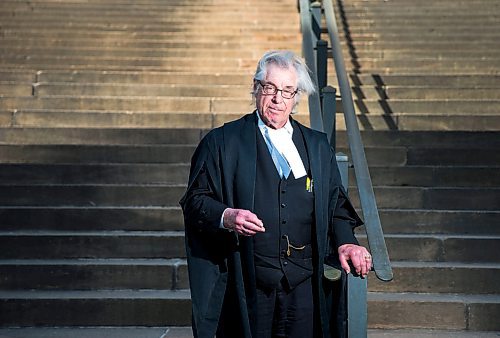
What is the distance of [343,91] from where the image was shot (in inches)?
217

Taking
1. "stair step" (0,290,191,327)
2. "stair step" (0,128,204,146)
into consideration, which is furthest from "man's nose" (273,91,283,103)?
"stair step" (0,128,204,146)

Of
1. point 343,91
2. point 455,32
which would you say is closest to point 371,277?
point 343,91

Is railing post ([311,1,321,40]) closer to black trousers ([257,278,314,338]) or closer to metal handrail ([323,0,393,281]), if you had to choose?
metal handrail ([323,0,393,281])

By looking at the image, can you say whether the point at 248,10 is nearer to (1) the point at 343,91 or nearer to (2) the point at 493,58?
(2) the point at 493,58

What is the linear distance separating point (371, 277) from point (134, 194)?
187cm

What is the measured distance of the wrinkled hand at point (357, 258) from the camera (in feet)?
9.08

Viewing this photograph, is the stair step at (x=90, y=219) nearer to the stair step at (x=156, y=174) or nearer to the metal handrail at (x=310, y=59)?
the stair step at (x=156, y=174)

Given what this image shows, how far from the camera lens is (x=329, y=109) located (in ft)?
17.1

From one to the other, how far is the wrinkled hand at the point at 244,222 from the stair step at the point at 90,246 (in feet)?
9.63

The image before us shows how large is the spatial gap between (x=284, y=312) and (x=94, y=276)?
2726 millimetres

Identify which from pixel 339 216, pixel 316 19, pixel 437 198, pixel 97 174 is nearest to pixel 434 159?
pixel 437 198

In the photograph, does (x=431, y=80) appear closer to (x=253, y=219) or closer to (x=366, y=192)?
(x=366, y=192)

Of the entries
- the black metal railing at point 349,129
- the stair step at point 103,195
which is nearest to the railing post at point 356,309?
the black metal railing at point 349,129

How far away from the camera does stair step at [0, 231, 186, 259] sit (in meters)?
5.56
